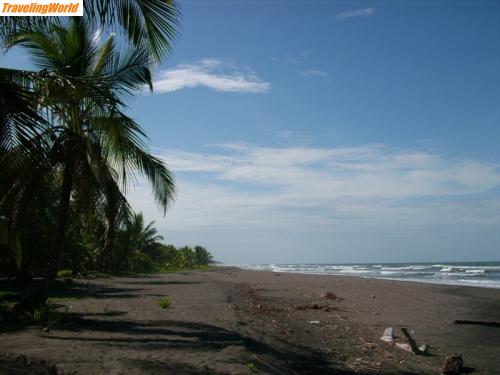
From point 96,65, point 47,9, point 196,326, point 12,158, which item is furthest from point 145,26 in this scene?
point 196,326

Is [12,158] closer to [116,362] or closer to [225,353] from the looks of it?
[116,362]

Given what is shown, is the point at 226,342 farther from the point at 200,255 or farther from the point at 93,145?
the point at 200,255

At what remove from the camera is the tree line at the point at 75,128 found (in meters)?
4.86

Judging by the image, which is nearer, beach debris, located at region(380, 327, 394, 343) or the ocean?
beach debris, located at region(380, 327, 394, 343)

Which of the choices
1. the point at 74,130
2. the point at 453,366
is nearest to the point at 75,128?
the point at 74,130

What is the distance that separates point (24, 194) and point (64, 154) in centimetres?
219

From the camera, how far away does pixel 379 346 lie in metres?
9.46

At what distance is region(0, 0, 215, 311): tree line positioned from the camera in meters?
4.86

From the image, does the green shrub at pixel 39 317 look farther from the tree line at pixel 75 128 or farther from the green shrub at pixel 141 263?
the green shrub at pixel 141 263

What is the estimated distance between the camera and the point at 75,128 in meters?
5.51
